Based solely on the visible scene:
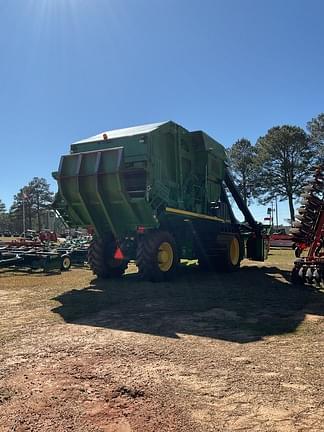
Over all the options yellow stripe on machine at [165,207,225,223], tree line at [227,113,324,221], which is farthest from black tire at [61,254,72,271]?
tree line at [227,113,324,221]

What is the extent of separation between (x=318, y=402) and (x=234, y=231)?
1183 cm

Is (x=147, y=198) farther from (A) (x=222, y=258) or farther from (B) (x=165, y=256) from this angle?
(A) (x=222, y=258)

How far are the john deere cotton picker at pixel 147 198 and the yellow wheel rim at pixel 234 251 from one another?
1.00 ft

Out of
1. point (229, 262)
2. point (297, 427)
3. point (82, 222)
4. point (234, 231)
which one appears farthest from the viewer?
point (234, 231)

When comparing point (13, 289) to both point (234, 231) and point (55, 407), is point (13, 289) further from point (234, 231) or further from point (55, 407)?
point (234, 231)

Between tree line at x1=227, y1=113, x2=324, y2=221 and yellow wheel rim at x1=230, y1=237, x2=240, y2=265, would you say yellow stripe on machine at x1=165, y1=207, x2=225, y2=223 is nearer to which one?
yellow wheel rim at x1=230, y1=237, x2=240, y2=265

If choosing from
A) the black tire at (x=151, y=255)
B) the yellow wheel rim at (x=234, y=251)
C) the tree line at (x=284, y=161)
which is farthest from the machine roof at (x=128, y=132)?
the tree line at (x=284, y=161)

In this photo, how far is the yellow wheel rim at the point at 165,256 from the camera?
1059 centimetres

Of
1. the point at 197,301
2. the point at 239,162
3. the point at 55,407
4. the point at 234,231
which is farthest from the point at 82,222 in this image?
the point at 239,162

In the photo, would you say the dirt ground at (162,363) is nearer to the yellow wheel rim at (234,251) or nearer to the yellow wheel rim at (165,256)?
the yellow wheel rim at (165,256)

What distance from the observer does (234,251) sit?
14.6 meters

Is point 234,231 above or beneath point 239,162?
beneath

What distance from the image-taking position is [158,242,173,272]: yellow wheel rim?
10.6 m

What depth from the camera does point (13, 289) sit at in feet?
31.7
